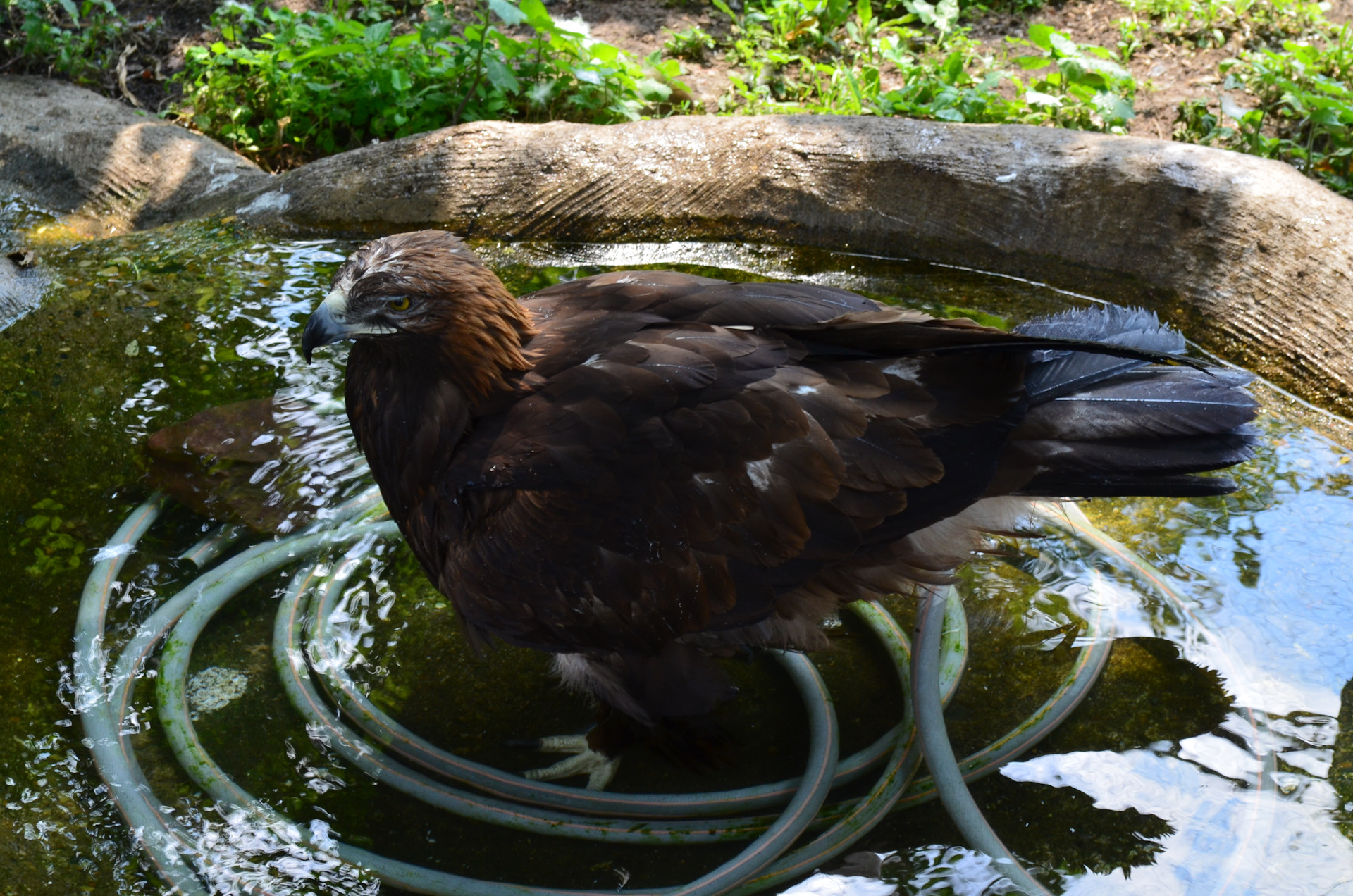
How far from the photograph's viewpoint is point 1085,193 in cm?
415

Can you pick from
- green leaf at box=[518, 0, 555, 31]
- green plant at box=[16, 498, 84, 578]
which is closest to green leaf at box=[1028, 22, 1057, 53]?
green leaf at box=[518, 0, 555, 31]

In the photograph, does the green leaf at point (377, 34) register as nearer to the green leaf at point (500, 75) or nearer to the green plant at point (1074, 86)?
the green leaf at point (500, 75)

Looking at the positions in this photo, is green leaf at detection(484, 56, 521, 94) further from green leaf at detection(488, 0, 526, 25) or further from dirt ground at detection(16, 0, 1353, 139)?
dirt ground at detection(16, 0, 1353, 139)

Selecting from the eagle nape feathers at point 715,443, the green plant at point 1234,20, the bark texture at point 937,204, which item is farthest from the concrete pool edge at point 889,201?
the green plant at point 1234,20

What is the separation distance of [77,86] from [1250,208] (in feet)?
19.9

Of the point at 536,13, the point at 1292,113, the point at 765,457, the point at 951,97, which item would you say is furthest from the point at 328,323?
the point at 1292,113

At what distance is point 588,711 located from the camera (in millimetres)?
2949

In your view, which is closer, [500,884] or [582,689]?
[500,884]

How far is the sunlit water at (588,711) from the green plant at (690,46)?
12.2 ft

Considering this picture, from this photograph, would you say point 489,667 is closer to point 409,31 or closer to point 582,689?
point 582,689

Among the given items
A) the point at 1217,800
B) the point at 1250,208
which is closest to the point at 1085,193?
the point at 1250,208

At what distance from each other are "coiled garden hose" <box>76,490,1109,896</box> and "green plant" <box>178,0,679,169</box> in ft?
11.2

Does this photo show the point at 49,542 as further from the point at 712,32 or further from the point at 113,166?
the point at 712,32

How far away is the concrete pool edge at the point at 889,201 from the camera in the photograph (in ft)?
12.5
